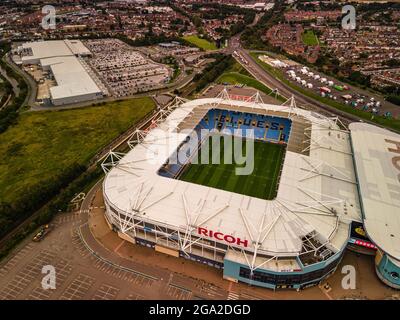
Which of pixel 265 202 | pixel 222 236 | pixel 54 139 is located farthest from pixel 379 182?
pixel 54 139

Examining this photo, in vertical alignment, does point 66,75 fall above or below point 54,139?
above

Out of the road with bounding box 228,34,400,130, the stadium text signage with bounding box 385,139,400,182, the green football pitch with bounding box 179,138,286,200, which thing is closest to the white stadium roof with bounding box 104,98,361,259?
the green football pitch with bounding box 179,138,286,200

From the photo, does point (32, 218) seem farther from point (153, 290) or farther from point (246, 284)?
point (246, 284)

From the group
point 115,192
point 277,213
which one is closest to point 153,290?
point 115,192

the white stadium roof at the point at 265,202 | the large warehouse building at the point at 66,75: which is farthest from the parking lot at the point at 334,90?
the large warehouse building at the point at 66,75

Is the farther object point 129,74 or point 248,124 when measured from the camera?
point 129,74

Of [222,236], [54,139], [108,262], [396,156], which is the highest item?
[396,156]

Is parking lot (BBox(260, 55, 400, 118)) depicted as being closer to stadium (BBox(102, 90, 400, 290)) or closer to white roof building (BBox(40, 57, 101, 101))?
stadium (BBox(102, 90, 400, 290))

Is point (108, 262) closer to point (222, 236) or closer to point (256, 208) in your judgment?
point (222, 236)
